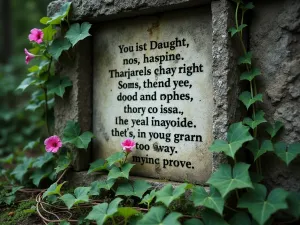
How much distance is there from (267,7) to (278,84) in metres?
0.52

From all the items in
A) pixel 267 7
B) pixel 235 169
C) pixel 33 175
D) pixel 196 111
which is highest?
pixel 267 7

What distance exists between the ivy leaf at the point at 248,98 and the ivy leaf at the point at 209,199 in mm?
579

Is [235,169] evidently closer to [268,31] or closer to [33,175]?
[268,31]

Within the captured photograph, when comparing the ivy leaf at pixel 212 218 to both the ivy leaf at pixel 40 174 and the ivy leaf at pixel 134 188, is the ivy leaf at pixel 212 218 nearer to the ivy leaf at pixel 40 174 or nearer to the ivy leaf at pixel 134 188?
the ivy leaf at pixel 134 188

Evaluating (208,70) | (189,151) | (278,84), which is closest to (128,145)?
(189,151)

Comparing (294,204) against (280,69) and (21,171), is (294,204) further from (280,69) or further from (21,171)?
(21,171)

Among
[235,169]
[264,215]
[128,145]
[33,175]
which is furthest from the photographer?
[33,175]

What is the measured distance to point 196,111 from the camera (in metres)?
2.33

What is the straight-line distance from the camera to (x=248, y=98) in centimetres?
205

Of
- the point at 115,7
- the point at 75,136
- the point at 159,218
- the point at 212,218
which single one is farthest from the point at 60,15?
the point at 212,218

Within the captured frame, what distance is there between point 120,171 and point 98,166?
0.32 m

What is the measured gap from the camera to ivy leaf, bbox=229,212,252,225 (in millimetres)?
1819

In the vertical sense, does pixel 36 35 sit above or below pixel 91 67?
above

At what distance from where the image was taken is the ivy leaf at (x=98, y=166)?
103 inches
